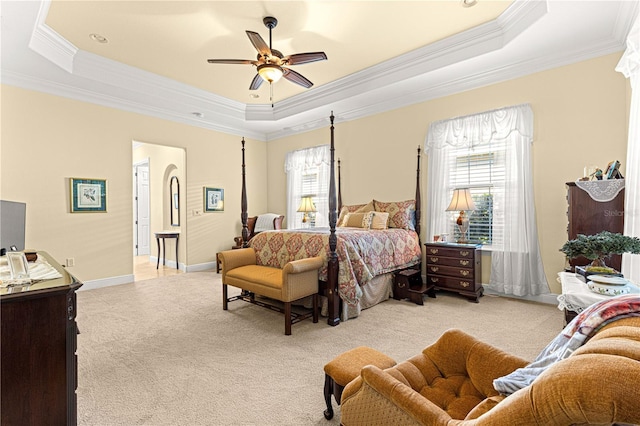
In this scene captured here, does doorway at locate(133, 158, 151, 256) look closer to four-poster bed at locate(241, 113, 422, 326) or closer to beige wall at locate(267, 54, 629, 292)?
four-poster bed at locate(241, 113, 422, 326)

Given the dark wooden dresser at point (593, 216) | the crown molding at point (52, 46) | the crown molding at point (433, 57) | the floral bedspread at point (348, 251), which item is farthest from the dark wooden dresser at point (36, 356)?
the crown molding at point (433, 57)

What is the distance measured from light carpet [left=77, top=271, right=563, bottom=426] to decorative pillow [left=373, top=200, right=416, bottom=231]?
117 centimetres

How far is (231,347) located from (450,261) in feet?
9.84

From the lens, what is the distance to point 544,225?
3.79 m

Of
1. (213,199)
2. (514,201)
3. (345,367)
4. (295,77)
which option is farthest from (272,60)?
(213,199)

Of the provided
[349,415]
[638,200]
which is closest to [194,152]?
[349,415]

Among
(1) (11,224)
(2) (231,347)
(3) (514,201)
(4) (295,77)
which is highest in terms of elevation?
(4) (295,77)

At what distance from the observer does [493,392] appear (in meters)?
1.21

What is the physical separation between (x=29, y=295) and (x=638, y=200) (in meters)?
3.93

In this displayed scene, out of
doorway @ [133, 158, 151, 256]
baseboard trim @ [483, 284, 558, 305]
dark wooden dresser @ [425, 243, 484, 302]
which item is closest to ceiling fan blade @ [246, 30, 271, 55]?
dark wooden dresser @ [425, 243, 484, 302]

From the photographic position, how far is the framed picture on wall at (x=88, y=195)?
459cm

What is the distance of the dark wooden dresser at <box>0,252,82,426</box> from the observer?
1.15 m

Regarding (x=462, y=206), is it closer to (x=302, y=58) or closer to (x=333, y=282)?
(x=333, y=282)

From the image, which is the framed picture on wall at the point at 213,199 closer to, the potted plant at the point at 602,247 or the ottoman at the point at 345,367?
the ottoman at the point at 345,367
